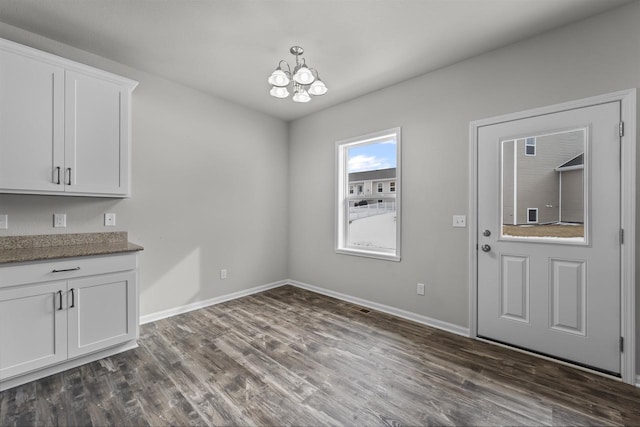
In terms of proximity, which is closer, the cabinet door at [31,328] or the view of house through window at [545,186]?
the cabinet door at [31,328]

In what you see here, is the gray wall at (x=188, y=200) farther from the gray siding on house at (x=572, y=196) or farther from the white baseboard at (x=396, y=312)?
the gray siding on house at (x=572, y=196)

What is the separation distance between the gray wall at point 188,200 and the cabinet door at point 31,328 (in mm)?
749

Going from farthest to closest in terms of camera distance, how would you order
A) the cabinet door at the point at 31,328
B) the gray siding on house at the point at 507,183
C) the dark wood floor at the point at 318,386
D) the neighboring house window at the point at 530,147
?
the gray siding on house at the point at 507,183, the neighboring house window at the point at 530,147, the cabinet door at the point at 31,328, the dark wood floor at the point at 318,386

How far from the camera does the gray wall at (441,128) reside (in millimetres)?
2172

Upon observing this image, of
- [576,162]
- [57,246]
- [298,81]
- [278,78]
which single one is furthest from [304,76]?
[57,246]

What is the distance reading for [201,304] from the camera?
11.7 ft

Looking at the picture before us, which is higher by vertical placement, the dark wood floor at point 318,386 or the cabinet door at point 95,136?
the cabinet door at point 95,136

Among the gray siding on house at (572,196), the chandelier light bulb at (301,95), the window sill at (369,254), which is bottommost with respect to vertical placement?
the window sill at (369,254)

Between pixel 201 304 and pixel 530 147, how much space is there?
13.1 feet

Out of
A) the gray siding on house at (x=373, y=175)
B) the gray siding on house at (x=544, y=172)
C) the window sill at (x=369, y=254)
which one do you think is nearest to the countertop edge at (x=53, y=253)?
the window sill at (x=369, y=254)

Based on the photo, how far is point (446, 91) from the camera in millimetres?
2943

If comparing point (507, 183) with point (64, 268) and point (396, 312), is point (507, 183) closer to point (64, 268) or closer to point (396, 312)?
point (396, 312)

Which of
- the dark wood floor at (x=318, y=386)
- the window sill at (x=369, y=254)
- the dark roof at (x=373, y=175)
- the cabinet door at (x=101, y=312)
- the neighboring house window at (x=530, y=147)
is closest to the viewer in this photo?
the dark wood floor at (x=318, y=386)

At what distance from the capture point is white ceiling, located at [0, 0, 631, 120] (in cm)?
211
